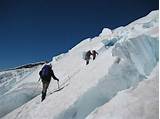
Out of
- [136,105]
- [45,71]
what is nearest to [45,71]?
[45,71]

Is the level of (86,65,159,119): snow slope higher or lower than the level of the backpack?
lower

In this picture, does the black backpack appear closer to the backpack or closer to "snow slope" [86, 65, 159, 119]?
the backpack

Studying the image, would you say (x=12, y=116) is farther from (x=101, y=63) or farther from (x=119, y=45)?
(x=119, y=45)

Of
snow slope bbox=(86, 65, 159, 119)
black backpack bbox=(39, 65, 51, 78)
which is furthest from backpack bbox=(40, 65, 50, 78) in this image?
snow slope bbox=(86, 65, 159, 119)

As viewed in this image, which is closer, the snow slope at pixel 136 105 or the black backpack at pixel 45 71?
the snow slope at pixel 136 105

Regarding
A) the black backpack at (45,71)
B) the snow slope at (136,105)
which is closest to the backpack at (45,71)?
the black backpack at (45,71)

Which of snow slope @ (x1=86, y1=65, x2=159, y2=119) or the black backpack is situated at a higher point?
the black backpack

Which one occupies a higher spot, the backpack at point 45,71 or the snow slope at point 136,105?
the backpack at point 45,71

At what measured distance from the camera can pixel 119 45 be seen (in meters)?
14.0

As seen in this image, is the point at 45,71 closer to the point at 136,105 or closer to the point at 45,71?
the point at 45,71

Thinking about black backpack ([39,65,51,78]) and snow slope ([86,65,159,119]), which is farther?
black backpack ([39,65,51,78])

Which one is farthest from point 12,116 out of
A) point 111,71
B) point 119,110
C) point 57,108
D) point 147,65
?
point 119,110

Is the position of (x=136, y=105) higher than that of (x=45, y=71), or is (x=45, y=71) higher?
(x=45, y=71)

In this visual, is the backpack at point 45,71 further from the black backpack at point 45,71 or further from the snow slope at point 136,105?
the snow slope at point 136,105
